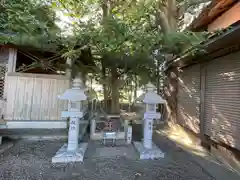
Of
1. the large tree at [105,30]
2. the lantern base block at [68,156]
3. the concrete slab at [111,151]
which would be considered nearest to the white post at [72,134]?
the lantern base block at [68,156]

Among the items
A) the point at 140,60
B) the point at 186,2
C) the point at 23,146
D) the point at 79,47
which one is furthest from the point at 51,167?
the point at 186,2

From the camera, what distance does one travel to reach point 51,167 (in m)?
3.18

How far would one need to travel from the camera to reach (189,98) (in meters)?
5.61

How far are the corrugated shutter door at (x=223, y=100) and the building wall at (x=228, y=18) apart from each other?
177 centimetres

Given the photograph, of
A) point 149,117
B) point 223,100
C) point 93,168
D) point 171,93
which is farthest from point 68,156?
point 171,93

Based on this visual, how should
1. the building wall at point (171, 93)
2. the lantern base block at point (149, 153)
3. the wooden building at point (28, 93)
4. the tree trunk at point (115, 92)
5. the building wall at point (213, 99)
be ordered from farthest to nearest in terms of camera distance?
the tree trunk at point (115, 92) < the building wall at point (171, 93) < the wooden building at point (28, 93) < the lantern base block at point (149, 153) < the building wall at point (213, 99)

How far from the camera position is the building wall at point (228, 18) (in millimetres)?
4906

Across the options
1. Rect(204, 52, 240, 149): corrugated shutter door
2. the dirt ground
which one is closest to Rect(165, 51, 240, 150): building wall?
Rect(204, 52, 240, 149): corrugated shutter door

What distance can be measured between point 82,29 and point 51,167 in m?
3.07

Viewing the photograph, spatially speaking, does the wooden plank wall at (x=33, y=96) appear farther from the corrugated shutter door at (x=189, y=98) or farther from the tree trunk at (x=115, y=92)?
the corrugated shutter door at (x=189, y=98)

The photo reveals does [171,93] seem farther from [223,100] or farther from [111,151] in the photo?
[111,151]

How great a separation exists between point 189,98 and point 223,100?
1617 millimetres

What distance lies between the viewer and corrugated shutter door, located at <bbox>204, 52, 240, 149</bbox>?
360cm

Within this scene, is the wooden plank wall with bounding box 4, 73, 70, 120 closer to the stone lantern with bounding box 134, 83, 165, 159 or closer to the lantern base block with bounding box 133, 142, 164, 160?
the stone lantern with bounding box 134, 83, 165, 159
